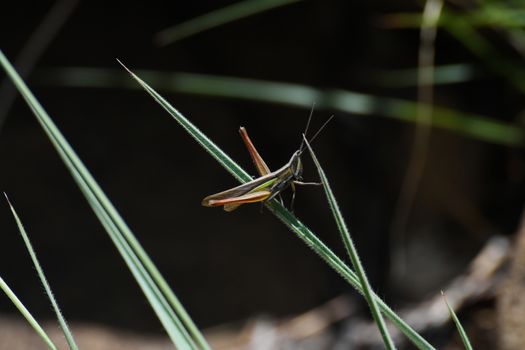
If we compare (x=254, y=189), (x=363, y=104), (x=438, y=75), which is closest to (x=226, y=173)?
(x=363, y=104)

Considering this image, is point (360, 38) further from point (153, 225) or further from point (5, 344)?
point (5, 344)

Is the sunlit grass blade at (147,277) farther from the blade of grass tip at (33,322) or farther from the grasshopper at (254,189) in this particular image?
the grasshopper at (254,189)

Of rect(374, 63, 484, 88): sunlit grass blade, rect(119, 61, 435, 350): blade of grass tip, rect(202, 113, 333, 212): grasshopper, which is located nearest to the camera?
rect(119, 61, 435, 350): blade of grass tip

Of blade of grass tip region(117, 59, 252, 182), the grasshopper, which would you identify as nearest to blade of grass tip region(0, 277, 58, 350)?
blade of grass tip region(117, 59, 252, 182)

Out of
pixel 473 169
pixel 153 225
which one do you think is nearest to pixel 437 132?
pixel 473 169

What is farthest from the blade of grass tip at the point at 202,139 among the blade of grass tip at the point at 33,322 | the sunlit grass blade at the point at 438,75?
the sunlit grass blade at the point at 438,75

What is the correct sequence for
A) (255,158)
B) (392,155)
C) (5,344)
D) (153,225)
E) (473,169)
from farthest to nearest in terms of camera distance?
(153,225), (392,155), (473,169), (5,344), (255,158)

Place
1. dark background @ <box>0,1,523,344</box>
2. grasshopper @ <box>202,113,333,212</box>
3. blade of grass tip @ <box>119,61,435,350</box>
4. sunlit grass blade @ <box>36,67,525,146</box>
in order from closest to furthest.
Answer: blade of grass tip @ <box>119,61,435,350</box> → grasshopper @ <box>202,113,333,212</box> → sunlit grass blade @ <box>36,67,525,146</box> → dark background @ <box>0,1,523,344</box>

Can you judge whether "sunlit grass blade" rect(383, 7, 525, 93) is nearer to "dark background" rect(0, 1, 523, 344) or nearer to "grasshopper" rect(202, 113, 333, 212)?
"dark background" rect(0, 1, 523, 344)
